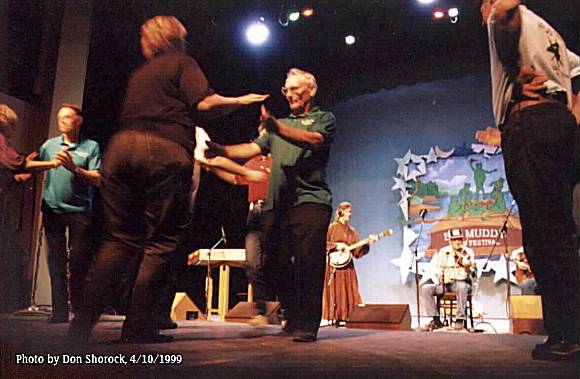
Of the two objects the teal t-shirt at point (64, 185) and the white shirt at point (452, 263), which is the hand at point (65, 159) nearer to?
the teal t-shirt at point (64, 185)

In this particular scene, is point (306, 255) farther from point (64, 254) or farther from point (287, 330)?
point (64, 254)

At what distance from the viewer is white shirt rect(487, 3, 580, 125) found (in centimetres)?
217

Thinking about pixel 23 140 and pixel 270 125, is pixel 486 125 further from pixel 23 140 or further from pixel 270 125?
pixel 23 140

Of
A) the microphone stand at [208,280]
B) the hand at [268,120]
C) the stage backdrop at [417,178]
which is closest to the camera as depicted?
the hand at [268,120]

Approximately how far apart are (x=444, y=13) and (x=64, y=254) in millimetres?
2427

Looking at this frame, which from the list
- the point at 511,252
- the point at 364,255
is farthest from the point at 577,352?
the point at 364,255

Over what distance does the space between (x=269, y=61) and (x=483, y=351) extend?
6.03ft

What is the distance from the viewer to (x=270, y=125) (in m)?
2.28

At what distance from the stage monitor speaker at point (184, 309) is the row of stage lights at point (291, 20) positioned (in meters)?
1.74

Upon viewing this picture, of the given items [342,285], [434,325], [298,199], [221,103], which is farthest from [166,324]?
[434,325]

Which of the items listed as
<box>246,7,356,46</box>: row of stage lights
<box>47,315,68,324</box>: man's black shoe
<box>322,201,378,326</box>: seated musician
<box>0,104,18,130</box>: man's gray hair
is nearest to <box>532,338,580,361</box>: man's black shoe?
<box>246,7,356,46</box>: row of stage lights

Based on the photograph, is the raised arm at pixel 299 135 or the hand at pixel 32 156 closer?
the raised arm at pixel 299 135

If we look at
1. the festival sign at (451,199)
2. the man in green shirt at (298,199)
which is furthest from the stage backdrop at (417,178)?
the man in green shirt at (298,199)

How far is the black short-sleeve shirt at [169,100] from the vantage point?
2.34 m
